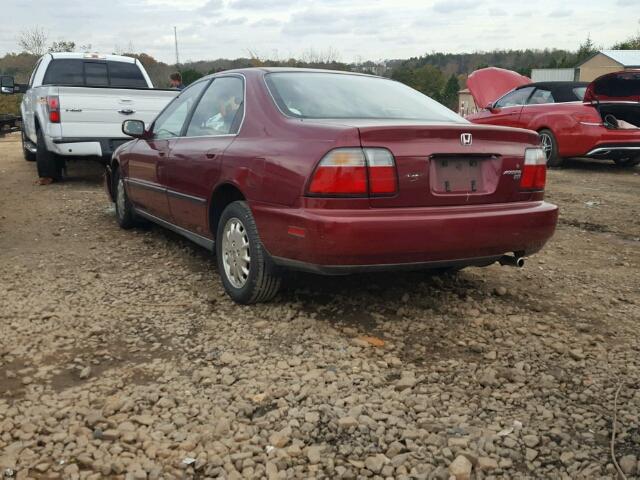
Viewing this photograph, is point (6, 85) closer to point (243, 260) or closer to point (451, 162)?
point (243, 260)

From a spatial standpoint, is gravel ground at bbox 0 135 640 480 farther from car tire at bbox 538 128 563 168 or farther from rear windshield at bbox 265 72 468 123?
car tire at bbox 538 128 563 168

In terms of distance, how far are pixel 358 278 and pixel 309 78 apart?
1430 mm

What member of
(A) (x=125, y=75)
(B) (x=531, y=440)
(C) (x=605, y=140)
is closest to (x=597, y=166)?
(C) (x=605, y=140)

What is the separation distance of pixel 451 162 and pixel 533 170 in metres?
0.64

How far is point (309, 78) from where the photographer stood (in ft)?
14.2

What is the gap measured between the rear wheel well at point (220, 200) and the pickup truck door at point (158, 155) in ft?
2.69

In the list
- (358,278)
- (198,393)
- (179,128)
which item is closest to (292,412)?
(198,393)

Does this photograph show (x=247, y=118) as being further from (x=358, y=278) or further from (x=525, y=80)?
(x=525, y=80)

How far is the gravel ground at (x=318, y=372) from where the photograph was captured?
242 centimetres

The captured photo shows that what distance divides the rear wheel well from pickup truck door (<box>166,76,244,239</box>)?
0.04 meters

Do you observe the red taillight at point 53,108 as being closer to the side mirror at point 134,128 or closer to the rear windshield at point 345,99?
the side mirror at point 134,128

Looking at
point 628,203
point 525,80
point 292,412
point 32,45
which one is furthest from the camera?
point 32,45

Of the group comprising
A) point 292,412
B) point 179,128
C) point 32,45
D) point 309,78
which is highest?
point 32,45

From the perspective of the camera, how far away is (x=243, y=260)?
3.96 m
